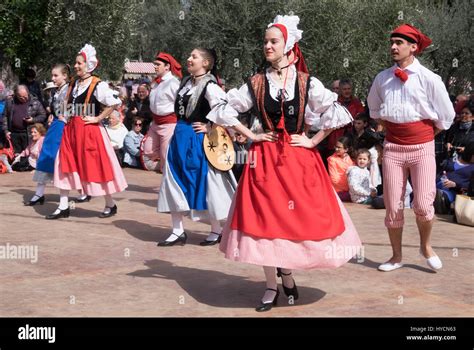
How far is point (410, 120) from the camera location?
6.58m

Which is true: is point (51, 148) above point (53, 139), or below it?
below

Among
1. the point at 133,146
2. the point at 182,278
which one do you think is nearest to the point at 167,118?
the point at 182,278

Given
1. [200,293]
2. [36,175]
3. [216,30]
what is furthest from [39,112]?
[200,293]

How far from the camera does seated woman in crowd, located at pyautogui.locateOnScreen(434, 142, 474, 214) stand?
977 cm

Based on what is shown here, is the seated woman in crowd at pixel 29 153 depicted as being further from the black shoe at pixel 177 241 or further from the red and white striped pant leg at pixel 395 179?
the red and white striped pant leg at pixel 395 179

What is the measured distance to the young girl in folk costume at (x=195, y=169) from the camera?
25.8ft

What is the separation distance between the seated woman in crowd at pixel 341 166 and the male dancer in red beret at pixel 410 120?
13.2 feet

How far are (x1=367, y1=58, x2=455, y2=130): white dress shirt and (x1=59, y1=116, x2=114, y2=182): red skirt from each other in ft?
12.4

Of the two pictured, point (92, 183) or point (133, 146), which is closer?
point (92, 183)

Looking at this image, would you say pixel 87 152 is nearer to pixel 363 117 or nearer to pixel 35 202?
pixel 35 202

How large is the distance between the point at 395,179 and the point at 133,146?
8.29 meters

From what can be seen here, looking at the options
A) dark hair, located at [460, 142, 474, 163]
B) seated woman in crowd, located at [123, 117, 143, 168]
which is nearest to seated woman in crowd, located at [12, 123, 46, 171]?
seated woman in crowd, located at [123, 117, 143, 168]

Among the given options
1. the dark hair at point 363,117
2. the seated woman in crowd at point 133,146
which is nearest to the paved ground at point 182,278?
the dark hair at point 363,117

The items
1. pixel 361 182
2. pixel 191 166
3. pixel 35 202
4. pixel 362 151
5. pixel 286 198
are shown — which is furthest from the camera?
pixel 362 151
